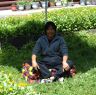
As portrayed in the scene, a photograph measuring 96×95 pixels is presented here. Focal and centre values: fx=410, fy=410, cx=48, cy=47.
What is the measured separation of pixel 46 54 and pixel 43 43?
0.23 metres

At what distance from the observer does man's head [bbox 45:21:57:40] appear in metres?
7.84

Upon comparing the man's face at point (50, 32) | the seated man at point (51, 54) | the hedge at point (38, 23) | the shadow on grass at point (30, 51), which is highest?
the man's face at point (50, 32)

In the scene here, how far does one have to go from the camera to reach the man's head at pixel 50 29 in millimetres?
7836

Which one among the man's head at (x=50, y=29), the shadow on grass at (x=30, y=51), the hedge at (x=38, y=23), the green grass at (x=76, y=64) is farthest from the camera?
the hedge at (x=38, y=23)

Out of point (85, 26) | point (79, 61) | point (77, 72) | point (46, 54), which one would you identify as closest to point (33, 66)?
point (46, 54)

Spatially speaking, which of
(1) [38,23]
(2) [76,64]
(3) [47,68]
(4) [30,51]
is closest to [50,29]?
(3) [47,68]

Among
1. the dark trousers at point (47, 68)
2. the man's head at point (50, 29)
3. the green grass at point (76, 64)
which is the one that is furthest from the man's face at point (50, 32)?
the green grass at point (76, 64)

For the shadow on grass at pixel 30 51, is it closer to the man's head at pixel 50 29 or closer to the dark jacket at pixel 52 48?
the dark jacket at pixel 52 48

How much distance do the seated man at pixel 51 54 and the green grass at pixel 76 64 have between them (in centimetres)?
33

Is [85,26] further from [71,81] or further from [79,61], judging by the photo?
[71,81]

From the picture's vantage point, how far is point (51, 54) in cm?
806

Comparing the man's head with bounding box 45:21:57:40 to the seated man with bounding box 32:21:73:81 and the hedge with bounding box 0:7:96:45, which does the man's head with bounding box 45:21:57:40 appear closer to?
the seated man with bounding box 32:21:73:81

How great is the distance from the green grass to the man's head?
2.97ft

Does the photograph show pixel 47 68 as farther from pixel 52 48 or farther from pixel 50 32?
pixel 50 32
